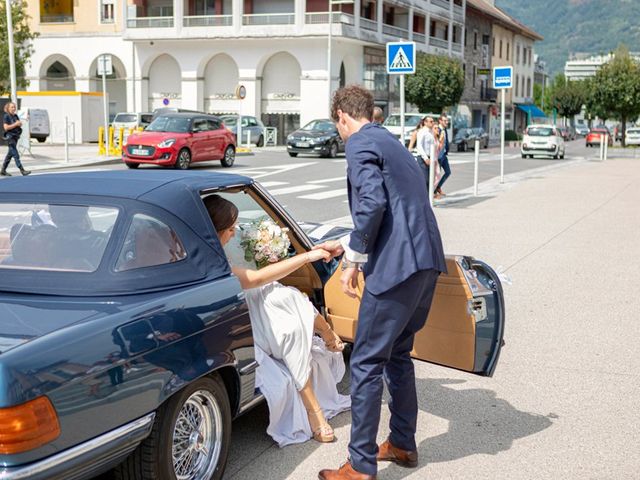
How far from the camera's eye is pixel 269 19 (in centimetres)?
4809

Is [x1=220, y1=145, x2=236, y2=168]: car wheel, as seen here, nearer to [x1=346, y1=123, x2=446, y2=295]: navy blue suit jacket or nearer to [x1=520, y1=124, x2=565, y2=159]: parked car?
[x1=520, y1=124, x2=565, y2=159]: parked car

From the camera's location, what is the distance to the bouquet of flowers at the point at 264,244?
4.64 m

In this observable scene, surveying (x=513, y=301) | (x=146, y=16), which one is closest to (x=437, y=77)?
(x=146, y=16)

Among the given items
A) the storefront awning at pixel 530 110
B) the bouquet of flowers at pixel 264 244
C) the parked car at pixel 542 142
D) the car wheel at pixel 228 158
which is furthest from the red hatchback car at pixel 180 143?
the storefront awning at pixel 530 110

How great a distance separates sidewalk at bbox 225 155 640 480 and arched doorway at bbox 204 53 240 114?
4067 centimetres

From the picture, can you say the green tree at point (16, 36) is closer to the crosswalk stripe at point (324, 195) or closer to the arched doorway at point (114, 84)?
the arched doorway at point (114, 84)

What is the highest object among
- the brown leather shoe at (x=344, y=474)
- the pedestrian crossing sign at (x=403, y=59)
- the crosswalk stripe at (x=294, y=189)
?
the pedestrian crossing sign at (x=403, y=59)

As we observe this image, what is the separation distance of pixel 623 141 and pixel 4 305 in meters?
55.1

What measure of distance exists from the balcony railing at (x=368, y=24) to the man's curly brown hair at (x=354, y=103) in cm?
4655

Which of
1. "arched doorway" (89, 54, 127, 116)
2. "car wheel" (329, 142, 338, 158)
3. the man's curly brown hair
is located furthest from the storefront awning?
the man's curly brown hair

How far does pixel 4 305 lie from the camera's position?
10.8ft

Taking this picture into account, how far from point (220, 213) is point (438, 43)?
60426 millimetres

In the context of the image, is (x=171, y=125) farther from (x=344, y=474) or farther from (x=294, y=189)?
(x=344, y=474)

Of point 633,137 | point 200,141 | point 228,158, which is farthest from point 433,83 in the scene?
point 200,141
